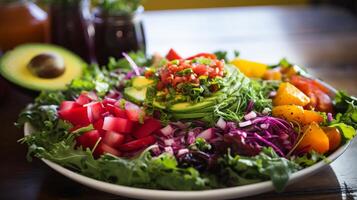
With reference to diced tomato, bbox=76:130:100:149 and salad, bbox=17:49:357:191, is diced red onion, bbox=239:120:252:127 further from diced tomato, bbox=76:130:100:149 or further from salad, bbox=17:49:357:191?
diced tomato, bbox=76:130:100:149

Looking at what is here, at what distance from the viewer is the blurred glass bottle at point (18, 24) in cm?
190

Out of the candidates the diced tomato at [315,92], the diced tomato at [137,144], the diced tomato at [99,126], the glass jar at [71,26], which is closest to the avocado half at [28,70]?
the glass jar at [71,26]

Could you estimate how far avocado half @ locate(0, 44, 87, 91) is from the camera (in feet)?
5.26

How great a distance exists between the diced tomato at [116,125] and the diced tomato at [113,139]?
1cm

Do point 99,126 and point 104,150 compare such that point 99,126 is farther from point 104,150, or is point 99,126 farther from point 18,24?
point 18,24

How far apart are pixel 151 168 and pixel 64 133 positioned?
0.33 metres

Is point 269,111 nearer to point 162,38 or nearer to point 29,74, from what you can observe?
point 29,74

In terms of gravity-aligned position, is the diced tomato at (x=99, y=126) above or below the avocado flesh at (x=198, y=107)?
below

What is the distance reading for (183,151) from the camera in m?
1.12

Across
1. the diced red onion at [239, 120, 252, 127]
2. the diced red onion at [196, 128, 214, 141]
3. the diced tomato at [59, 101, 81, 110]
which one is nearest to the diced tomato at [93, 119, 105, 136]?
the diced tomato at [59, 101, 81, 110]

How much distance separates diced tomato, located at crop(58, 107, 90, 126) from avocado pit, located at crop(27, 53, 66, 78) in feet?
1.09

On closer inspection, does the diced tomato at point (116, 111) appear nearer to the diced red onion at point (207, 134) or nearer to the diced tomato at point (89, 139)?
the diced tomato at point (89, 139)

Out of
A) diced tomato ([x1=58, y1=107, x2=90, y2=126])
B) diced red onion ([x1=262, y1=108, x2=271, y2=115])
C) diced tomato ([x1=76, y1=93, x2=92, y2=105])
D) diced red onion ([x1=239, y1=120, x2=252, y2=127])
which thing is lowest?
diced red onion ([x1=239, y1=120, x2=252, y2=127])

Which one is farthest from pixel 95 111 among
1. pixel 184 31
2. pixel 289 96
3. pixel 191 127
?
pixel 184 31
